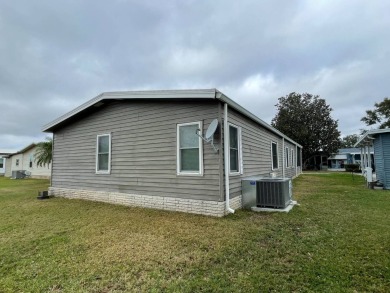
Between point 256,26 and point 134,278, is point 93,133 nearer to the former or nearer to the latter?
point 134,278

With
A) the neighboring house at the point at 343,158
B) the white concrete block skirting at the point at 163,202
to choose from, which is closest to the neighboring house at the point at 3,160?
the white concrete block skirting at the point at 163,202

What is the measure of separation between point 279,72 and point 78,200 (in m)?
14.2

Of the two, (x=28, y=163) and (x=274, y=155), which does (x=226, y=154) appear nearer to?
(x=274, y=155)

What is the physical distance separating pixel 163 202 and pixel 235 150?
8.55 ft

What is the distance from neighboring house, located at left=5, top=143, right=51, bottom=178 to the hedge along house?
674 inches

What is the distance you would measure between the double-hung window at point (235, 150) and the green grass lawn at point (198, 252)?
126 cm

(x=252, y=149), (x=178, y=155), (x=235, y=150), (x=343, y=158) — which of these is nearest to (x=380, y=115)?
(x=343, y=158)

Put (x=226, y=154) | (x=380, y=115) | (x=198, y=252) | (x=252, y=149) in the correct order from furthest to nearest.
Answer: (x=380, y=115)
(x=252, y=149)
(x=226, y=154)
(x=198, y=252)

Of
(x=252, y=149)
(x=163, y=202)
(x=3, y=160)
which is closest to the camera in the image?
(x=163, y=202)

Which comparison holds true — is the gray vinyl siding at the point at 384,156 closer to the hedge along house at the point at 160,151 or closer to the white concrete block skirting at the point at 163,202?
the hedge along house at the point at 160,151

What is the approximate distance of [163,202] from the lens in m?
6.66

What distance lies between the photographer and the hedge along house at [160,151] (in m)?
5.91

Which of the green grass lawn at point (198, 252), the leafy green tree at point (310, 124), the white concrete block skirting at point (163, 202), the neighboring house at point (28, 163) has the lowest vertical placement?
the green grass lawn at point (198, 252)

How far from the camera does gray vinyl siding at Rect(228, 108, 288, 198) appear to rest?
663 cm
